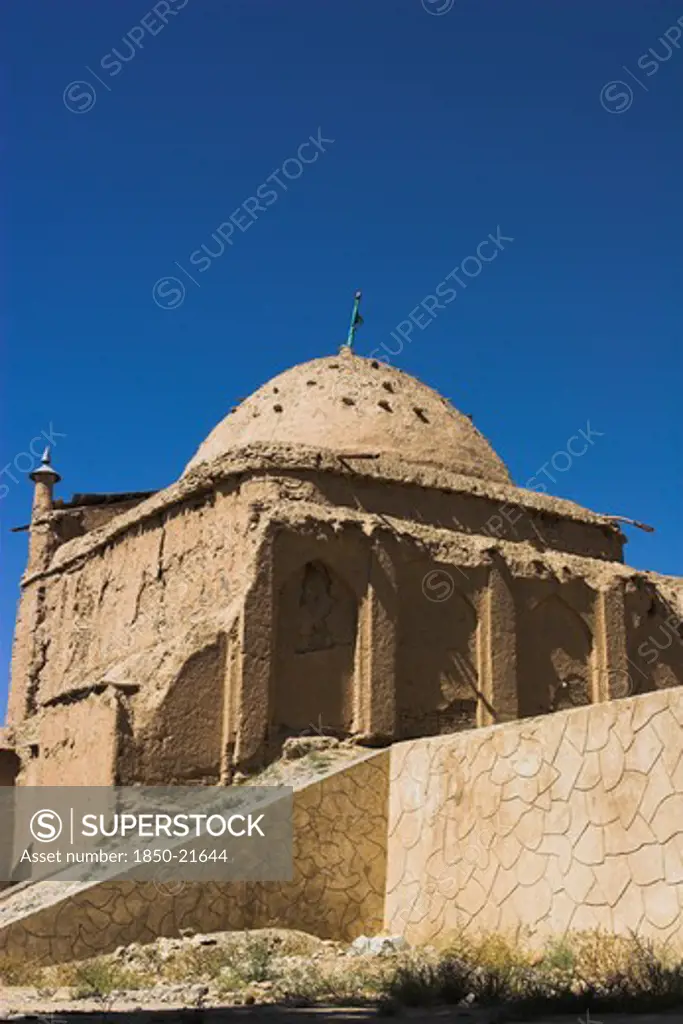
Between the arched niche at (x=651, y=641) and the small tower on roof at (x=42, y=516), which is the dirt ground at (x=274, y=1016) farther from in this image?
the small tower on roof at (x=42, y=516)

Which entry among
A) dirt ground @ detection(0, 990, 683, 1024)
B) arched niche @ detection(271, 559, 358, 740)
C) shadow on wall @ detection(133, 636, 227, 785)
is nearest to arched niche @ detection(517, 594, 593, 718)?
arched niche @ detection(271, 559, 358, 740)

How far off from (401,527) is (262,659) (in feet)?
9.61

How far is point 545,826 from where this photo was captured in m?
10.7

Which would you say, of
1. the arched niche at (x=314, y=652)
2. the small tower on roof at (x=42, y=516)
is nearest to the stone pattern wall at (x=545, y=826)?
the arched niche at (x=314, y=652)

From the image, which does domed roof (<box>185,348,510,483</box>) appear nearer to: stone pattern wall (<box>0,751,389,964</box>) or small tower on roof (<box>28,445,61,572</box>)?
small tower on roof (<box>28,445,61,572</box>)

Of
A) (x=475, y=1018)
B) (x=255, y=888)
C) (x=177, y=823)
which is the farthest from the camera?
(x=177, y=823)

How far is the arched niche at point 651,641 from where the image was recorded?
18.8 metres

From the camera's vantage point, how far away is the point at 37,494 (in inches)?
970

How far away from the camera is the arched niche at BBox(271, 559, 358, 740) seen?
1548cm

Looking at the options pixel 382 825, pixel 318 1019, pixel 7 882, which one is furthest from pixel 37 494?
pixel 318 1019

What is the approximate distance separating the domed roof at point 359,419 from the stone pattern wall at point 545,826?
23.4 feet

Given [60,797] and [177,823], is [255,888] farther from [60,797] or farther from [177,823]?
[60,797]

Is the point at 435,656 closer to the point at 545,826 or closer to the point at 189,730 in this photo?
the point at 189,730

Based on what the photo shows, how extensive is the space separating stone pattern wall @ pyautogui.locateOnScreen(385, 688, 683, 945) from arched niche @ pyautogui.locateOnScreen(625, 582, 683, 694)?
6490 millimetres
